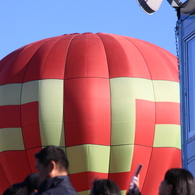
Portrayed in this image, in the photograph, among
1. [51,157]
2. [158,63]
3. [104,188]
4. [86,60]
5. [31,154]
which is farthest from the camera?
[158,63]

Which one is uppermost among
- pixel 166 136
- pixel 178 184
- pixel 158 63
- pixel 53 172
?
pixel 158 63

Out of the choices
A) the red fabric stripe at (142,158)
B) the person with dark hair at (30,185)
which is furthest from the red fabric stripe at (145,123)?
the person with dark hair at (30,185)

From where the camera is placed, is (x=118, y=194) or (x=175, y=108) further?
(x=175, y=108)

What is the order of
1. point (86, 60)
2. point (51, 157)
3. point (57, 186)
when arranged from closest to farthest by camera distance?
1. point (57, 186)
2. point (51, 157)
3. point (86, 60)

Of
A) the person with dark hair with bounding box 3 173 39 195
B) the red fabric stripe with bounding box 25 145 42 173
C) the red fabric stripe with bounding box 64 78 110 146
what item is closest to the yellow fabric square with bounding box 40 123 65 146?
the red fabric stripe with bounding box 64 78 110 146

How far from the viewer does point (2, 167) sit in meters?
15.3

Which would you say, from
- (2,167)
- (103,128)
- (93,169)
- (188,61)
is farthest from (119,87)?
(188,61)

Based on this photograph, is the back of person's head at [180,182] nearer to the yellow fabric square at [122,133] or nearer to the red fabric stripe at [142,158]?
the yellow fabric square at [122,133]

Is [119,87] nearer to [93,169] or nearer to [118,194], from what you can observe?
[93,169]

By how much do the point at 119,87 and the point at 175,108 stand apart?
5.32ft

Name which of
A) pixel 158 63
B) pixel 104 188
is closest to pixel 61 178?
pixel 104 188

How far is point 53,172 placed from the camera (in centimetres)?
412

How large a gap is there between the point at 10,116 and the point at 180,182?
436 inches

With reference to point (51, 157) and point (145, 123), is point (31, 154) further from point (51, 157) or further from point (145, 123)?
point (51, 157)
